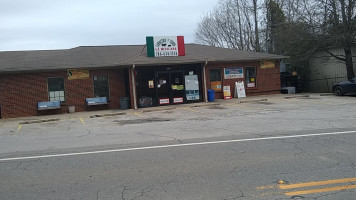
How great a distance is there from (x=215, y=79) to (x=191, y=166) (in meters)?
17.9

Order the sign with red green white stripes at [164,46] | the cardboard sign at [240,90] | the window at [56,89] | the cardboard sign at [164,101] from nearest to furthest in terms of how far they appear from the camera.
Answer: the window at [56,89]
the sign with red green white stripes at [164,46]
the cardboard sign at [164,101]
the cardboard sign at [240,90]

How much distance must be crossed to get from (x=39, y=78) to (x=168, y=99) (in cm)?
846

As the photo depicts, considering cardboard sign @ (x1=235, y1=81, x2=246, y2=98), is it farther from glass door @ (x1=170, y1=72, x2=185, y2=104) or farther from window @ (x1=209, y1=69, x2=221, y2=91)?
glass door @ (x1=170, y1=72, x2=185, y2=104)

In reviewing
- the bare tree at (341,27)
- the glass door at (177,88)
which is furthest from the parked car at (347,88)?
the glass door at (177,88)

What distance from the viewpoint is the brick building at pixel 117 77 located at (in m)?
19.5

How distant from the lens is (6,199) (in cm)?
458

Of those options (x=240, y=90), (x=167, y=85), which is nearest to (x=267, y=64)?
(x=240, y=90)

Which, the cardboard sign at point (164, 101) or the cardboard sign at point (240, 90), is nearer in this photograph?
the cardboard sign at point (164, 101)

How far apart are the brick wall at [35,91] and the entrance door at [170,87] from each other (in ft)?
9.77

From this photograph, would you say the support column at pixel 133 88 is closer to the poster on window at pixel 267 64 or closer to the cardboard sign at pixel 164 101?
the cardboard sign at pixel 164 101

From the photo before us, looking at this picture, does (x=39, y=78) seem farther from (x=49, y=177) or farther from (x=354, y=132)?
(x=354, y=132)

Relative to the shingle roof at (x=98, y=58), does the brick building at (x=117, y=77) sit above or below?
below

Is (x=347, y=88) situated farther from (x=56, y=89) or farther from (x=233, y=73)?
(x=56, y=89)

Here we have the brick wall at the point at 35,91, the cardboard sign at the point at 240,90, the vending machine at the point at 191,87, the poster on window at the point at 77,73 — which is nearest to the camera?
the brick wall at the point at 35,91
